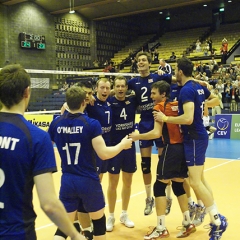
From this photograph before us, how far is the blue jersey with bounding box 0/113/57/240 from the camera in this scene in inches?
80.4

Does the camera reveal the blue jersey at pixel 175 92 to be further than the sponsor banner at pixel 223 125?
No

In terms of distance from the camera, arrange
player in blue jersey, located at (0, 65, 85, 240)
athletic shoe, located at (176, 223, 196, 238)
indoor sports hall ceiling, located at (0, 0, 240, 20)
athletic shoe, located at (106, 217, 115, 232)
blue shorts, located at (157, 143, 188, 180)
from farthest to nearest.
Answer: indoor sports hall ceiling, located at (0, 0, 240, 20)
athletic shoe, located at (106, 217, 115, 232)
athletic shoe, located at (176, 223, 196, 238)
blue shorts, located at (157, 143, 188, 180)
player in blue jersey, located at (0, 65, 85, 240)

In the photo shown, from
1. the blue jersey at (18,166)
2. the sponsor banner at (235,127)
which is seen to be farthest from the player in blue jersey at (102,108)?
the sponsor banner at (235,127)

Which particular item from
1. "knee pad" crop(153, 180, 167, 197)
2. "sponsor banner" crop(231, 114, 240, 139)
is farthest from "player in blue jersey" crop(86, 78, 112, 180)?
"sponsor banner" crop(231, 114, 240, 139)

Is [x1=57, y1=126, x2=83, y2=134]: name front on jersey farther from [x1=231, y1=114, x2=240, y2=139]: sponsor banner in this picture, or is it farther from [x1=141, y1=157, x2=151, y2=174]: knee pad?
[x1=231, y1=114, x2=240, y2=139]: sponsor banner

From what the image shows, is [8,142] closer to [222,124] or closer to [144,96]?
[144,96]

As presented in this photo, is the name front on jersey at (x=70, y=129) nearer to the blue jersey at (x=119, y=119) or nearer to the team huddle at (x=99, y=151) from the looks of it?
the team huddle at (x=99, y=151)

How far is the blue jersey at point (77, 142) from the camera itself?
3.37 m

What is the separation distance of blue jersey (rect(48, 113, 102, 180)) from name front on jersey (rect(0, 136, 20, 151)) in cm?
133

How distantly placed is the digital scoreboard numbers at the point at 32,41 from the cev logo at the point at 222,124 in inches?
583

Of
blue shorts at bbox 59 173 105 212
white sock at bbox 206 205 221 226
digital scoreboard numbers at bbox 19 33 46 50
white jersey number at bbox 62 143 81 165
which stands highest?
digital scoreboard numbers at bbox 19 33 46 50

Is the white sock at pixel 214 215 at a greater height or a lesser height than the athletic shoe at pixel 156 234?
greater

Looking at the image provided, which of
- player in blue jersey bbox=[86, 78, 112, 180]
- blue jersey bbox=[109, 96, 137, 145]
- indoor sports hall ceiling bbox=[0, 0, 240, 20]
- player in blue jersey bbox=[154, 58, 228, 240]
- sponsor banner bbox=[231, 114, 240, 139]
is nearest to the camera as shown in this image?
player in blue jersey bbox=[154, 58, 228, 240]

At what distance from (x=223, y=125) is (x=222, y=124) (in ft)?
0.18
